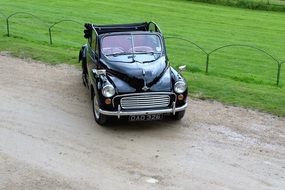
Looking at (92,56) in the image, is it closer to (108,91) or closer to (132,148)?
(108,91)

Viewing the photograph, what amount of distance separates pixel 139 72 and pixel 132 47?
127cm

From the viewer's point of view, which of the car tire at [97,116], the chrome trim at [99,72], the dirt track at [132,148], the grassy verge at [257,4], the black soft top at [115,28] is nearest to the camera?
the dirt track at [132,148]

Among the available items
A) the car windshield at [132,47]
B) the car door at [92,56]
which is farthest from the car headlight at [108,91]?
the car windshield at [132,47]

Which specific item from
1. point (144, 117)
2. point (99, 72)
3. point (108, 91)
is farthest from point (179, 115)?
point (99, 72)

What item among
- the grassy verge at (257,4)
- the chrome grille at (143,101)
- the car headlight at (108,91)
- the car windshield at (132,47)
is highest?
the car windshield at (132,47)

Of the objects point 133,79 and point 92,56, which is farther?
point 92,56

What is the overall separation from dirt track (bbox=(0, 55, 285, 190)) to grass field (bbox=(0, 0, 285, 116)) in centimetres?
183

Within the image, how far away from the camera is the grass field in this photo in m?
15.3

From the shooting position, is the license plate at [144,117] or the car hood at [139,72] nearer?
the license plate at [144,117]

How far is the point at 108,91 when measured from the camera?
37.8ft

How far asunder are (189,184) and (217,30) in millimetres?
20977

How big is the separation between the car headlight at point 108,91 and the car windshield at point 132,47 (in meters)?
1.32

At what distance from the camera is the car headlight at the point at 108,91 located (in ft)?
37.7

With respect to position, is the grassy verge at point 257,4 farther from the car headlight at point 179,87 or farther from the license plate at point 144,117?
the license plate at point 144,117
